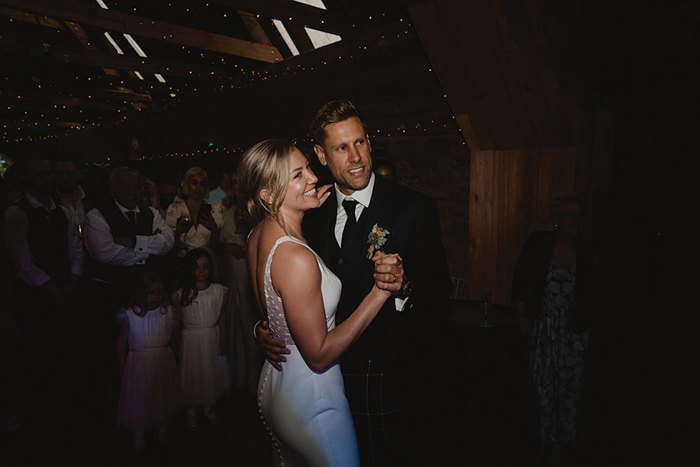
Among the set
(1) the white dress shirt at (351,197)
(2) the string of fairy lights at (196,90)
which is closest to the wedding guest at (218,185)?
(2) the string of fairy lights at (196,90)

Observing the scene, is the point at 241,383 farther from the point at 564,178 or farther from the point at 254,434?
the point at 564,178

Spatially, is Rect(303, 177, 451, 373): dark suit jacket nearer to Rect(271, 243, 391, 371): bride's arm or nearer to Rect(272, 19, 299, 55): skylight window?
Rect(271, 243, 391, 371): bride's arm

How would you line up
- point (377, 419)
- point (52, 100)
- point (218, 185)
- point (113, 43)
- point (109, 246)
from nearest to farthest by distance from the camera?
point (377, 419) < point (109, 246) < point (218, 185) < point (52, 100) < point (113, 43)

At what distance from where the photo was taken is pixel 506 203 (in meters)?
4.00

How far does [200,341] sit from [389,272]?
272cm

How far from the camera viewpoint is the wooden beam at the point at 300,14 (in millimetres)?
4859

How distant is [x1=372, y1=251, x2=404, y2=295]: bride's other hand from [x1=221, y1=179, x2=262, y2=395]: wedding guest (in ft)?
9.57

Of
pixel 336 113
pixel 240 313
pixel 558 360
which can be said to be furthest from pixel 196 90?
pixel 558 360

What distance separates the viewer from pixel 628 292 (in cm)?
364

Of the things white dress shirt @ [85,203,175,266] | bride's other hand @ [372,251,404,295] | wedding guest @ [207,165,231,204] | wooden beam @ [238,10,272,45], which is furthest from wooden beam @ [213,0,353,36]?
bride's other hand @ [372,251,404,295]

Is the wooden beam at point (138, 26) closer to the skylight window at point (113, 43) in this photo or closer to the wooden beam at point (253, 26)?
the wooden beam at point (253, 26)

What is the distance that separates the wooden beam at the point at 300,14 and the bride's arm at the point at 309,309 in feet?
13.9

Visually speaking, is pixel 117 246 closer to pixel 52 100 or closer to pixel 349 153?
pixel 349 153

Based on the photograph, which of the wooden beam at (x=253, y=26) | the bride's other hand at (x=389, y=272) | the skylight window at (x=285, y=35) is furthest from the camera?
the skylight window at (x=285, y=35)
